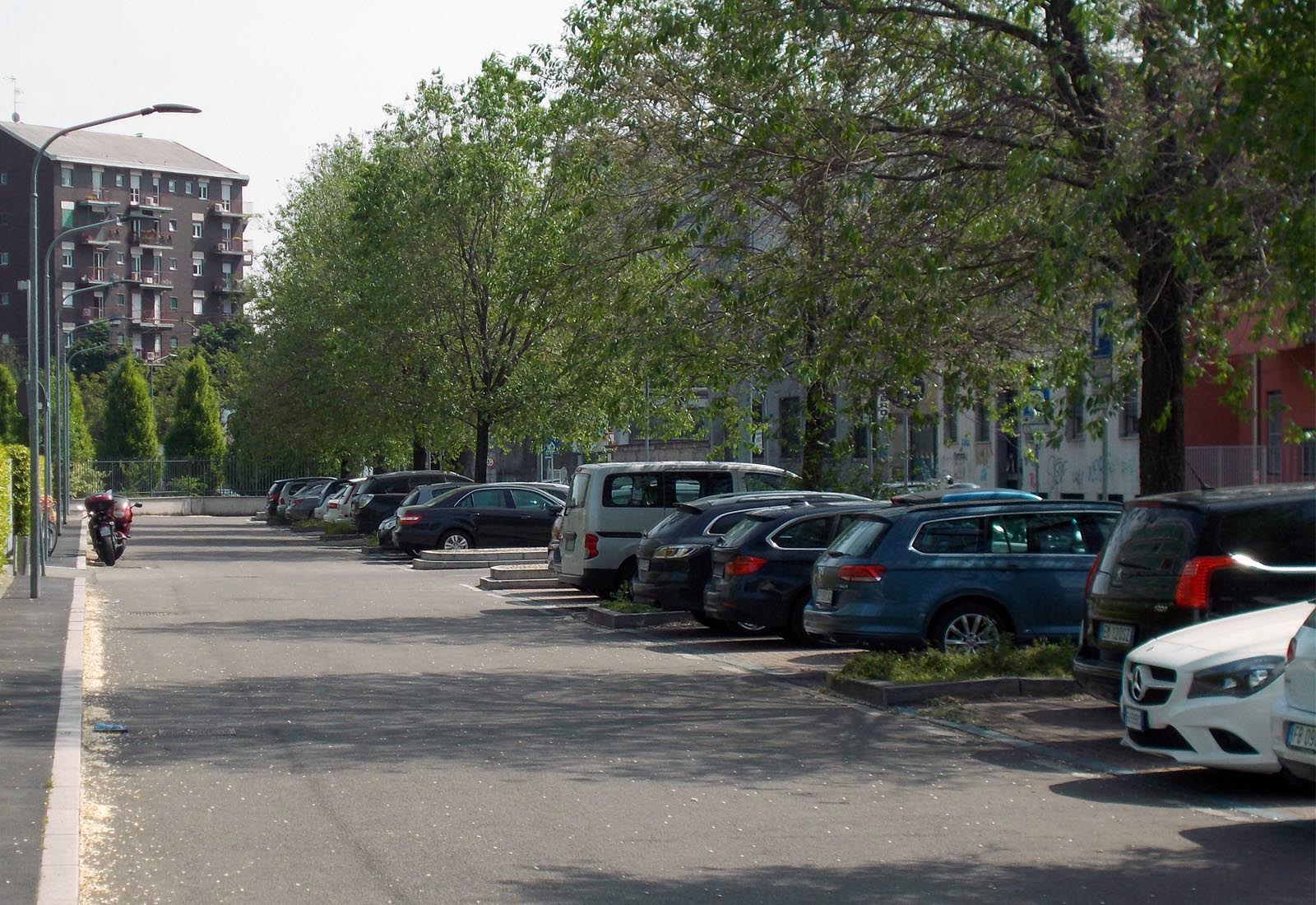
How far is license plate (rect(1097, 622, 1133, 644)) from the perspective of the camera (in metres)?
10.2

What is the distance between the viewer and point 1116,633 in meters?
10.4

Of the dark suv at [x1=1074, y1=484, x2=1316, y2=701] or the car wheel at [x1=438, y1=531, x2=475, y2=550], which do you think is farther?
the car wheel at [x1=438, y1=531, x2=475, y2=550]

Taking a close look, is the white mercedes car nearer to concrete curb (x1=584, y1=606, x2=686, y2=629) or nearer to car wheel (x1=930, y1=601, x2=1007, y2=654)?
car wheel (x1=930, y1=601, x2=1007, y2=654)

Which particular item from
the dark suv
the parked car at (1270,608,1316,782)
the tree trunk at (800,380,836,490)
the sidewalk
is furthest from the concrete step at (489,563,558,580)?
the parked car at (1270,608,1316,782)

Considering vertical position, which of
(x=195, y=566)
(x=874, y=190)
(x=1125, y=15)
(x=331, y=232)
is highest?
(x=331, y=232)

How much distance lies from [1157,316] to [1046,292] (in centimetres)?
289

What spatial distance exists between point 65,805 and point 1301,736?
19.9ft

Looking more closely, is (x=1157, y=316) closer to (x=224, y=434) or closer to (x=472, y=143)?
(x=472, y=143)

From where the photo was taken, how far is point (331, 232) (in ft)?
154

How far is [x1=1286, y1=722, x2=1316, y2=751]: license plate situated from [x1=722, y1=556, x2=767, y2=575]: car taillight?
9.02 m

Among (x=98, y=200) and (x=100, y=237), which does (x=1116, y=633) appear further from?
(x=100, y=237)

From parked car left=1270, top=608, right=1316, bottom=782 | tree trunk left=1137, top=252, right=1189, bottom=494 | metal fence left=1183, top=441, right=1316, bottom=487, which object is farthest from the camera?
metal fence left=1183, top=441, right=1316, bottom=487

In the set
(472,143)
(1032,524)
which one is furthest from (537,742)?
(472,143)

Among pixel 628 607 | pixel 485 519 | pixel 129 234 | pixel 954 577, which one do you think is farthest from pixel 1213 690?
pixel 129 234
